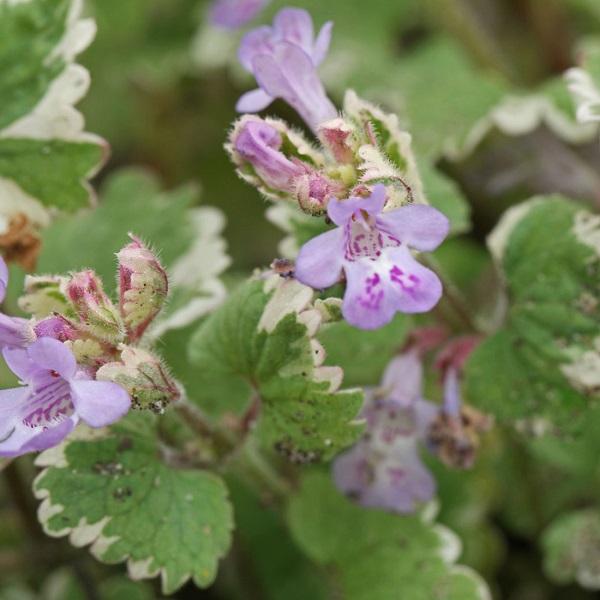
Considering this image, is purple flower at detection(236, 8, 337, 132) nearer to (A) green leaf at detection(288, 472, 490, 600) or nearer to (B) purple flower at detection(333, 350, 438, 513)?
(B) purple flower at detection(333, 350, 438, 513)

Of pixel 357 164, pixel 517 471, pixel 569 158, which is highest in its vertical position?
pixel 357 164

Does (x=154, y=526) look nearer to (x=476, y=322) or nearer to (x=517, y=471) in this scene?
(x=476, y=322)

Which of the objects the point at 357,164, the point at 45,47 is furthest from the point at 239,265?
the point at 357,164

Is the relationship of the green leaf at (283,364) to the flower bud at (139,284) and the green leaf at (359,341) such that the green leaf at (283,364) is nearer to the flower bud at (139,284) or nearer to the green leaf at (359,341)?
the flower bud at (139,284)

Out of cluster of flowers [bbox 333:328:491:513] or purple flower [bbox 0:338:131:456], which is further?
cluster of flowers [bbox 333:328:491:513]

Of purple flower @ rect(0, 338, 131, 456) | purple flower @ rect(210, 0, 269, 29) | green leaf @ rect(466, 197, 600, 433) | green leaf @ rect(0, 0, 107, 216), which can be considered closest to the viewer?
purple flower @ rect(0, 338, 131, 456)

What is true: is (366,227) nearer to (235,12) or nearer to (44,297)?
(44,297)

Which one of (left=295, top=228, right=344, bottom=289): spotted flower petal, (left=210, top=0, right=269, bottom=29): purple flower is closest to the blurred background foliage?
(left=210, top=0, right=269, bottom=29): purple flower
